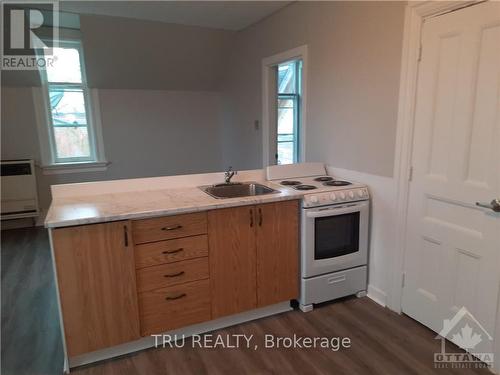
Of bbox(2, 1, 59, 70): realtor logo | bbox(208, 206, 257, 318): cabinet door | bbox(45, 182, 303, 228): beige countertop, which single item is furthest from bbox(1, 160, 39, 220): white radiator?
bbox(208, 206, 257, 318): cabinet door

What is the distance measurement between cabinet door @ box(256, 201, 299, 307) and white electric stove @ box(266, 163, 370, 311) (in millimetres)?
66

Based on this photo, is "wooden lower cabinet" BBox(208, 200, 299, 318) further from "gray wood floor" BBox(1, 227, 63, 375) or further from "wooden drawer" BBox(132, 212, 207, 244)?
"gray wood floor" BBox(1, 227, 63, 375)

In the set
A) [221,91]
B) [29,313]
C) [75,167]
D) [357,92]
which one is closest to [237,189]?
[357,92]

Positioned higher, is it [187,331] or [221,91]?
[221,91]

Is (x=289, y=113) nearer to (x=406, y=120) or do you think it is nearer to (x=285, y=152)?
(x=285, y=152)

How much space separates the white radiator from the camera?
13.8 ft

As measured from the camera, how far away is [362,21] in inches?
96.3

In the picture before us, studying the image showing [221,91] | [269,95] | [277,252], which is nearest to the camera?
[277,252]

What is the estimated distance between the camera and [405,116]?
219cm

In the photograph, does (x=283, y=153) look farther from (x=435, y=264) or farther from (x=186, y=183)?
(x=435, y=264)

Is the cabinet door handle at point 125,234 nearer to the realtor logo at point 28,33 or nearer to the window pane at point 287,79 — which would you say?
the realtor logo at point 28,33

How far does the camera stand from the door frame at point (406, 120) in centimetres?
198

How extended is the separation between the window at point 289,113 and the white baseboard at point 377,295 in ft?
6.48

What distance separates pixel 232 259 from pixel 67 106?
147 inches
